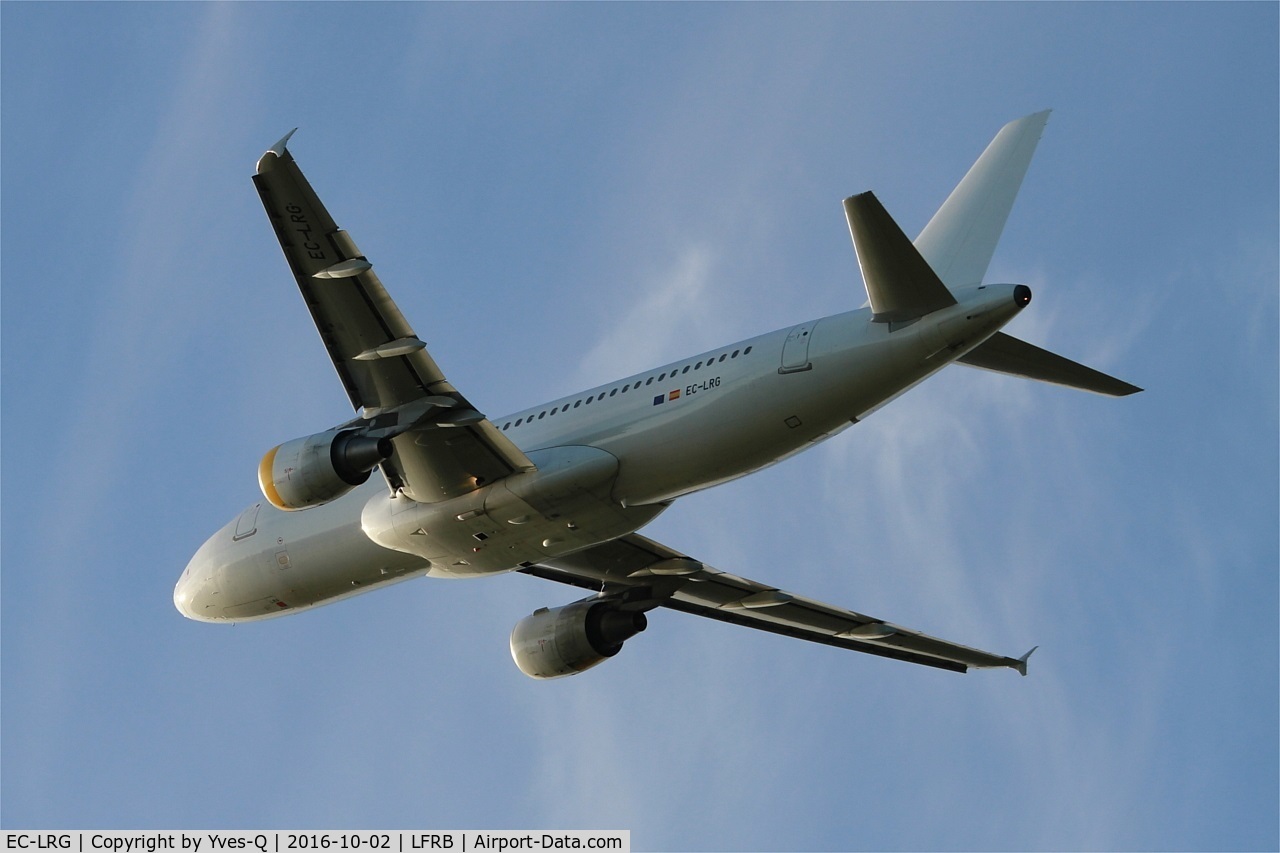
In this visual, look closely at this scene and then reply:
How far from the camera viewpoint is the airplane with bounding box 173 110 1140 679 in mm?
25422

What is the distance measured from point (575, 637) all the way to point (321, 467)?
29.6 ft

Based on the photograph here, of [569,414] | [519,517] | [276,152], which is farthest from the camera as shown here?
[569,414]

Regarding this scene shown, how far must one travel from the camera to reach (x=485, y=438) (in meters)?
27.6

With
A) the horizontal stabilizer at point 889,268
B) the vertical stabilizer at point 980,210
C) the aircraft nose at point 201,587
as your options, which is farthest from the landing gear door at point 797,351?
the aircraft nose at point 201,587

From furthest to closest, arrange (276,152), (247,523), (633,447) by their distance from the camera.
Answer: (247,523) < (633,447) < (276,152)

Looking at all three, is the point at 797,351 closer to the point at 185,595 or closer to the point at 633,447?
the point at 633,447

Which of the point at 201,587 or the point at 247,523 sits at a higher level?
A: the point at 247,523

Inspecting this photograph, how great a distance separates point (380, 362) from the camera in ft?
87.0

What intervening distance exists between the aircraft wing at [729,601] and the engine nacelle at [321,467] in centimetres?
704

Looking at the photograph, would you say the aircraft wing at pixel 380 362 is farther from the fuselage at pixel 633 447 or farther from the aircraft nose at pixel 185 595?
the aircraft nose at pixel 185 595

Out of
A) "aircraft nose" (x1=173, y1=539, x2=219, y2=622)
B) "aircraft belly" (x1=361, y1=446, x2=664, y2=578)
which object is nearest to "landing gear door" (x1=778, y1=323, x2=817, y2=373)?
"aircraft belly" (x1=361, y1=446, x2=664, y2=578)

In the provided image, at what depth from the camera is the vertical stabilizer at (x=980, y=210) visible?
90.3 feet

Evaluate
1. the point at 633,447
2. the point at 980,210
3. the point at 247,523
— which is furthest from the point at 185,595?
the point at 980,210

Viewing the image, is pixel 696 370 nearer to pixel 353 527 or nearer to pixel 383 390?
pixel 383 390
